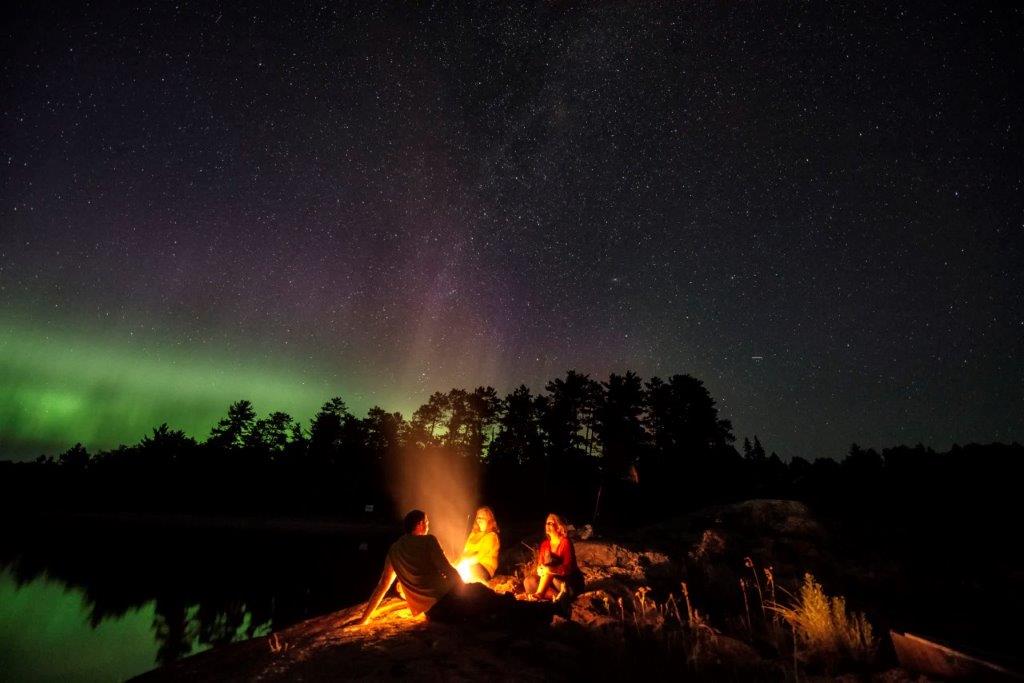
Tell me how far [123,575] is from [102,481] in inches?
1510

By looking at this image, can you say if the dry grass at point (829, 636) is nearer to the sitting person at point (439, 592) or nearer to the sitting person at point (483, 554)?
the sitting person at point (439, 592)

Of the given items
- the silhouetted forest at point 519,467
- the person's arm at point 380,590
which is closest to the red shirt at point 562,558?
the person's arm at point 380,590

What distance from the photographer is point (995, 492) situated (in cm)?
1620

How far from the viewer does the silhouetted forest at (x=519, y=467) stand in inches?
1367

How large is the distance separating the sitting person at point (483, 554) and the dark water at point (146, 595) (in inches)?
283

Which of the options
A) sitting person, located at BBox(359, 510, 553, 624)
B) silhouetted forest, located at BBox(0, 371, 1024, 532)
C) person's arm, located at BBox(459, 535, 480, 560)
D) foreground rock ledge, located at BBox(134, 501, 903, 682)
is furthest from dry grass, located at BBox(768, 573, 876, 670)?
silhouetted forest, located at BBox(0, 371, 1024, 532)

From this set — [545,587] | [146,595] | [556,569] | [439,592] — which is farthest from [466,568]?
[146,595]

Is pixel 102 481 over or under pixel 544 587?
over

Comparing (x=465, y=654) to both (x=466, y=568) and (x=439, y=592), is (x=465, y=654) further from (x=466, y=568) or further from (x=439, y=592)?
(x=466, y=568)

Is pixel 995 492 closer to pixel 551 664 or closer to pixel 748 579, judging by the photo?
pixel 748 579

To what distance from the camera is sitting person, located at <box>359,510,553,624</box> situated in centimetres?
586

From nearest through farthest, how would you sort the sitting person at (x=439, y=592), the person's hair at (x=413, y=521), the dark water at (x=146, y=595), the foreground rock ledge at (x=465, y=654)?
the foreground rock ledge at (x=465, y=654), the sitting person at (x=439, y=592), the person's hair at (x=413, y=521), the dark water at (x=146, y=595)

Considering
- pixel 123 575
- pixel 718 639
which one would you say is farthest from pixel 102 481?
pixel 718 639

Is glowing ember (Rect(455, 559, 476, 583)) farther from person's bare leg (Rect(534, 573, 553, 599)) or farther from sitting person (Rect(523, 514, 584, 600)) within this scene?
person's bare leg (Rect(534, 573, 553, 599))
